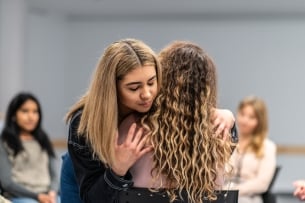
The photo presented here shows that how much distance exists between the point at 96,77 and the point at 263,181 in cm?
241

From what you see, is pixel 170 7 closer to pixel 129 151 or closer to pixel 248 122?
pixel 248 122

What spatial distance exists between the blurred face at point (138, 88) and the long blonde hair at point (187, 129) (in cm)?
6

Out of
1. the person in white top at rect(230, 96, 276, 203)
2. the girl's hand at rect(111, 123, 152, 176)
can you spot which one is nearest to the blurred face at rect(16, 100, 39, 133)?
the person in white top at rect(230, 96, 276, 203)

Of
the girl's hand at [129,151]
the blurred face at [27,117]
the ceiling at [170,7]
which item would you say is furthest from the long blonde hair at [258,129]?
the ceiling at [170,7]

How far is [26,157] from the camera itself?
13.1 ft

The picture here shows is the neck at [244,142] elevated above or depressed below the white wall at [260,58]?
below

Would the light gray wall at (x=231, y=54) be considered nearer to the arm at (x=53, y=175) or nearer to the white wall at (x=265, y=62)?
the white wall at (x=265, y=62)

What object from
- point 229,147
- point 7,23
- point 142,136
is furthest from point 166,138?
point 7,23

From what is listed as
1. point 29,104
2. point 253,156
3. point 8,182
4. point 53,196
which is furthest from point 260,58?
point 8,182

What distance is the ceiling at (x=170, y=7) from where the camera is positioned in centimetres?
655

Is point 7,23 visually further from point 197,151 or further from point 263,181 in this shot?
point 197,151

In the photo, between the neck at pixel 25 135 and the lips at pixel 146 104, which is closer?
the lips at pixel 146 104

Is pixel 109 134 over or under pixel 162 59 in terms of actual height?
under

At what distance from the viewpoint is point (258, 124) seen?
420 centimetres
